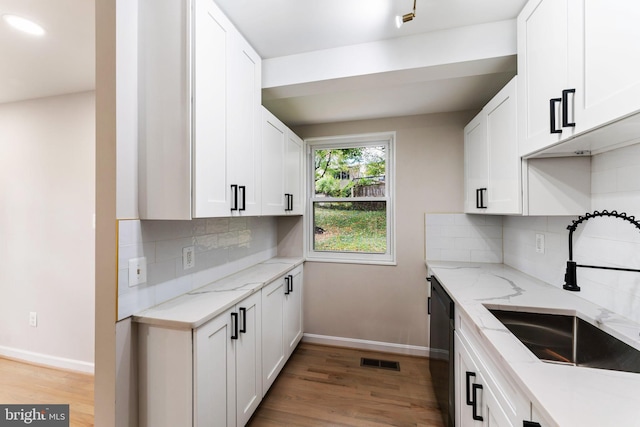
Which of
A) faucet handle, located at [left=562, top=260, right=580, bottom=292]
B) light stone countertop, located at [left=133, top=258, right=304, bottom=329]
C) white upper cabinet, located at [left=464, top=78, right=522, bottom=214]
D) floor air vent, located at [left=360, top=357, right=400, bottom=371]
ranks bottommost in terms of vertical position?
floor air vent, located at [left=360, top=357, right=400, bottom=371]

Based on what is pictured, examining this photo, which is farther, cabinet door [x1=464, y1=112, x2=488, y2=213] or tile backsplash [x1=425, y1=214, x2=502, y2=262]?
tile backsplash [x1=425, y1=214, x2=502, y2=262]

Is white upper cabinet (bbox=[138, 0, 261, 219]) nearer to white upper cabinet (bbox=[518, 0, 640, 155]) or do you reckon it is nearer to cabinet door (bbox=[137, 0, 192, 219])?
cabinet door (bbox=[137, 0, 192, 219])

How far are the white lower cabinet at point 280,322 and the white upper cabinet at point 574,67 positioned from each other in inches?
75.2

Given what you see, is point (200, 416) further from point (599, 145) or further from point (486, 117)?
point (486, 117)

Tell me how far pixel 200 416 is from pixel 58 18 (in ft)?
7.64

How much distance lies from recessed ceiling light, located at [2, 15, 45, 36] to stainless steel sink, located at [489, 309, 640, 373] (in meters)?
3.11

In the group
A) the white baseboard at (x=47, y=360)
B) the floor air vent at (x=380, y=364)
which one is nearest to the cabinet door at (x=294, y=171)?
the floor air vent at (x=380, y=364)

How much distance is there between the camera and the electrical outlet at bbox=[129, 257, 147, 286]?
4.08 feet

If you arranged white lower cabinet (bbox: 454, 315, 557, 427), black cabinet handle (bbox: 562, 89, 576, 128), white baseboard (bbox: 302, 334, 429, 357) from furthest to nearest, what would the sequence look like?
white baseboard (bbox: 302, 334, 429, 357) < black cabinet handle (bbox: 562, 89, 576, 128) < white lower cabinet (bbox: 454, 315, 557, 427)

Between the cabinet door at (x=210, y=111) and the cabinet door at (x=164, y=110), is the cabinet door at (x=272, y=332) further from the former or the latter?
the cabinet door at (x=164, y=110)

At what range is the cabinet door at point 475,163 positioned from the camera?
6.71 ft

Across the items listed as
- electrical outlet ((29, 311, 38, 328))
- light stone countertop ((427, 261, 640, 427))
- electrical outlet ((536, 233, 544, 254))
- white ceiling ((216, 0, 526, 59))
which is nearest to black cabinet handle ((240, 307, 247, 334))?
light stone countertop ((427, 261, 640, 427))

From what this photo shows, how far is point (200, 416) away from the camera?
1.24 m

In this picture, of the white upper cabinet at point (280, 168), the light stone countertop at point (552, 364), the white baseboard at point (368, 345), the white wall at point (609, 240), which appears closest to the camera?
the light stone countertop at point (552, 364)
